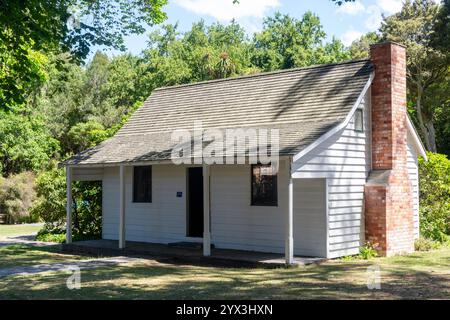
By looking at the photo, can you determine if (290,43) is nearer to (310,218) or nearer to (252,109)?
(252,109)

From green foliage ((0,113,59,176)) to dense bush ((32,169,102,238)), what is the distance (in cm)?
1113

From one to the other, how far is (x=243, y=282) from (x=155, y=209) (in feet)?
25.2

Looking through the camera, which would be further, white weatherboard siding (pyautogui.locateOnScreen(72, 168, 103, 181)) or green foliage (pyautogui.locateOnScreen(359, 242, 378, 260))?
white weatherboard siding (pyautogui.locateOnScreen(72, 168, 103, 181))

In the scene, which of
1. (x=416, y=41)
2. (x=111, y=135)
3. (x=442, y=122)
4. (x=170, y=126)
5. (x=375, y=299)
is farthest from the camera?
(x=442, y=122)

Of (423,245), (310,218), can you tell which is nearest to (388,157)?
(310,218)

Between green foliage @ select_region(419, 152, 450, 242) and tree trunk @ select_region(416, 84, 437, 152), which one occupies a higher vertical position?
tree trunk @ select_region(416, 84, 437, 152)

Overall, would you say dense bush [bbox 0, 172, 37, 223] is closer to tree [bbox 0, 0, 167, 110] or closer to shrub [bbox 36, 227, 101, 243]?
shrub [bbox 36, 227, 101, 243]

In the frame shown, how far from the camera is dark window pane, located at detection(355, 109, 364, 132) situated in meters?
16.3

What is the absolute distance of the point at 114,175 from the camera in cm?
1998

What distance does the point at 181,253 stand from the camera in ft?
52.1

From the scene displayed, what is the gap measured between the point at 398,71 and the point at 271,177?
4.75 metres

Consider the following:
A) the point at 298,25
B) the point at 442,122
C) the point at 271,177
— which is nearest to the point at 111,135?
the point at 271,177

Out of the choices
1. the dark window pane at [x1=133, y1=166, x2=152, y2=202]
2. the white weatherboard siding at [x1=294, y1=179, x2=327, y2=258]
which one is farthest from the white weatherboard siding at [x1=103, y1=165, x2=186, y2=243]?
the white weatherboard siding at [x1=294, y1=179, x2=327, y2=258]

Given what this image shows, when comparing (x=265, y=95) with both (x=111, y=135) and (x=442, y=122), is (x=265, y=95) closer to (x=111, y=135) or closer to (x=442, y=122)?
(x=111, y=135)
